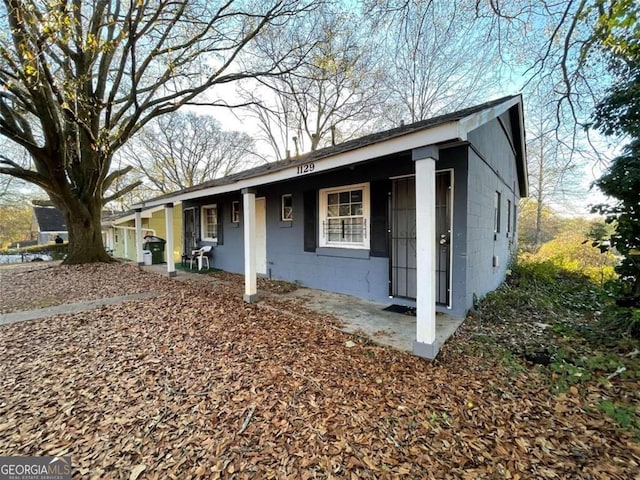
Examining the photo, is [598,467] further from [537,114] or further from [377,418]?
[537,114]

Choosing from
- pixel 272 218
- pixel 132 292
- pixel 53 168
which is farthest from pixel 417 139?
pixel 53 168

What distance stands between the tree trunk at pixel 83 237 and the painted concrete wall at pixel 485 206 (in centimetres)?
1257

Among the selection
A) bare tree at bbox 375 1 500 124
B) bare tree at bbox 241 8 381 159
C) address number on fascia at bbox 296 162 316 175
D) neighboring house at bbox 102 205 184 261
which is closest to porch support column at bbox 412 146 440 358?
address number on fascia at bbox 296 162 316 175

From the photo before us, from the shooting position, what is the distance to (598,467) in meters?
1.81

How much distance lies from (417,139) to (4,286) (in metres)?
10.2

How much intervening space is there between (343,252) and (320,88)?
13744 mm

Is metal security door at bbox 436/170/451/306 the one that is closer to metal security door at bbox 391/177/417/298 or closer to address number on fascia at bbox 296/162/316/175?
metal security door at bbox 391/177/417/298

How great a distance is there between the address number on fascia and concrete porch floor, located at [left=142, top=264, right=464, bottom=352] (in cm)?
239

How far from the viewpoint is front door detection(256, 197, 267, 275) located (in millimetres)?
7988

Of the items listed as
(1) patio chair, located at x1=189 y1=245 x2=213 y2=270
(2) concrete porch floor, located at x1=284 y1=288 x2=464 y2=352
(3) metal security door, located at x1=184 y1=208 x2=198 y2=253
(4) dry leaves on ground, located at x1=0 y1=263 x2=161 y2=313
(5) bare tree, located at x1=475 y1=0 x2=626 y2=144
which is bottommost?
(2) concrete porch floor, located at x1=284 y1=288 x2=464 y2=352

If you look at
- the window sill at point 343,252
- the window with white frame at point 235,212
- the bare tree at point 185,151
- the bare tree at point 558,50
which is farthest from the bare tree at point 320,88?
the bare tree at point 185,151

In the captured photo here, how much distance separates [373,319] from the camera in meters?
4.42

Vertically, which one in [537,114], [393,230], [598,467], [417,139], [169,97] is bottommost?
[598,467]

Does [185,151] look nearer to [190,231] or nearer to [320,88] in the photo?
[320,88]
